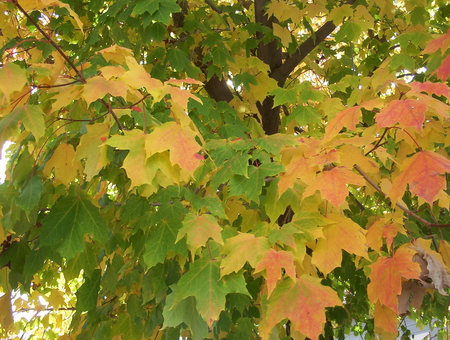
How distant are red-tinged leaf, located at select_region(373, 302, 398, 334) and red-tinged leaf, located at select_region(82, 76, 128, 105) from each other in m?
1.39

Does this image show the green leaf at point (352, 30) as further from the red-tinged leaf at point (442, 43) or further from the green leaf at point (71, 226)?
the green leaf at point (71, 226)

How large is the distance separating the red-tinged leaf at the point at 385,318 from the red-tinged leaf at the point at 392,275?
98mm

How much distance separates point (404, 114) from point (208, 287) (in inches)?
36.5

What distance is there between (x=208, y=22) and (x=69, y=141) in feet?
6.07

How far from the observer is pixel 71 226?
1699 millimetres

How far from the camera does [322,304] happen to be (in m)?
1.30

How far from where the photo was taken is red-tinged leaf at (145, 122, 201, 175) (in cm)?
128

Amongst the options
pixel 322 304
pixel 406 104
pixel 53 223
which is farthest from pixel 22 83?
pixel 406 104

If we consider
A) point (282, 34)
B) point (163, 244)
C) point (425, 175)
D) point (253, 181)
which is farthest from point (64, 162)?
point (282, 34)

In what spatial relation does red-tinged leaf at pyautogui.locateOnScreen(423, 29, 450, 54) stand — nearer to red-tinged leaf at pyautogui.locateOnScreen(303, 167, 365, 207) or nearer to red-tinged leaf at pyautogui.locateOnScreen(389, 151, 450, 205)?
red-tinged leaf at pyautogui.locateOnScreen(389, 151, 450, 205)

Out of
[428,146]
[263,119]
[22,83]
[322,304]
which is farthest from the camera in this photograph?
[263,119]

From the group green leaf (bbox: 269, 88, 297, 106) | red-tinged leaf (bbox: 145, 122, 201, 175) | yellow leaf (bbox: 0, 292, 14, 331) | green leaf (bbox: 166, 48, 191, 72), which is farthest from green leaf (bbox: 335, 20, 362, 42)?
yellow leaf (bbox: 0, 292, 14, 331)

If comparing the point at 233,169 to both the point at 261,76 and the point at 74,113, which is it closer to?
the point at 74,113

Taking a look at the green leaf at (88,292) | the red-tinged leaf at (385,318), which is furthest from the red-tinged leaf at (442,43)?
the green leaf at (88,292)
